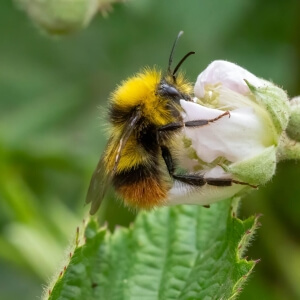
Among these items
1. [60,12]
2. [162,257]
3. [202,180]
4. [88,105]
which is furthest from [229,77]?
[88,105]

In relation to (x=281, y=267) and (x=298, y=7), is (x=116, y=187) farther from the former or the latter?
(x=298, y=7)

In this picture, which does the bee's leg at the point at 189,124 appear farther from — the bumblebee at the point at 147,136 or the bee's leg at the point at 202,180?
the bee's leg at the point at 202,180

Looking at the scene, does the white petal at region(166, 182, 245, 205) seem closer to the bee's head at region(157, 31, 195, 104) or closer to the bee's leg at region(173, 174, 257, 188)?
the bee's leg at region(173, 174, 257, 188)

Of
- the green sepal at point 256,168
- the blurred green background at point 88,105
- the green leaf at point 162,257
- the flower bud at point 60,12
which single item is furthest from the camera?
the blurred green background at point 88,105

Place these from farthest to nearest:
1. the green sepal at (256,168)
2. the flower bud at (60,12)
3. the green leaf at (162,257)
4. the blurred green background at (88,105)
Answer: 1. the blurred green background at (88,105)
2. the flower bud at (60,12)
3. the green leaf at (162,257)
4. the green sepal at (256,168)

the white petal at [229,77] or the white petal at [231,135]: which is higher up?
the white petal at [229,77]

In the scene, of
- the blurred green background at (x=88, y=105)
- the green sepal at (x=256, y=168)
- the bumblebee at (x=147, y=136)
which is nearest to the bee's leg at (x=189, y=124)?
the bumblebee at (x=147, y=136)

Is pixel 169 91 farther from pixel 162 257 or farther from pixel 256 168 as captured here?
pixel 162 257
